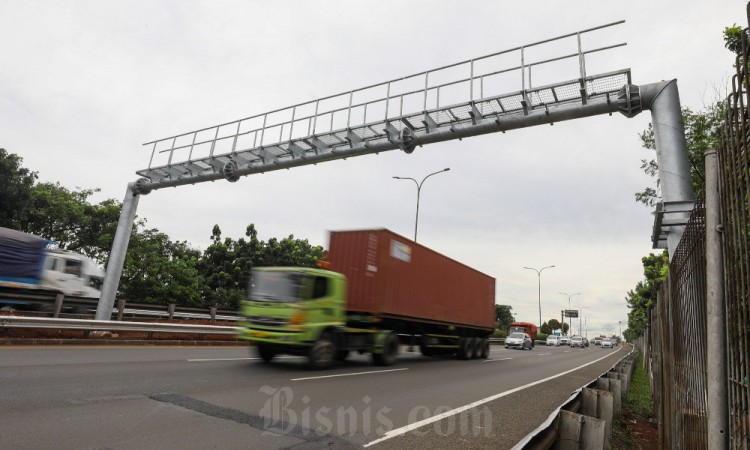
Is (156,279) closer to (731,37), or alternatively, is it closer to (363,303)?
(363,303)

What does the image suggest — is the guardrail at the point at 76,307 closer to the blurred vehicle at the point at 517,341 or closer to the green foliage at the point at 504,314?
the blurred vehicle at the point at 517,341

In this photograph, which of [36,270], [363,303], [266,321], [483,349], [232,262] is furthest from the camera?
[232,262]

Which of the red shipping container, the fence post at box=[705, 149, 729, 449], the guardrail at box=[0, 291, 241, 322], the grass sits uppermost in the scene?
the red shipping container

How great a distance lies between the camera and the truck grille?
34.9 ft

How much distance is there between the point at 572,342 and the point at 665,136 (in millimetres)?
56162

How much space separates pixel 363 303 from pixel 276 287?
9.46 feet

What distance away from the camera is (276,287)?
11.1 metres

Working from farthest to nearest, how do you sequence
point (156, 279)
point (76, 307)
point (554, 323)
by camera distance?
point (554, 323) < point (156, 279) < point (76, 307)

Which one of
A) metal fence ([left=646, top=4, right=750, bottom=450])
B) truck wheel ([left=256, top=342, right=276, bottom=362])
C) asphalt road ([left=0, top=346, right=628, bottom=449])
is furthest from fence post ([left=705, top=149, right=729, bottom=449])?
truck wheel ([left=256, top=342, right=276, bottom=362])

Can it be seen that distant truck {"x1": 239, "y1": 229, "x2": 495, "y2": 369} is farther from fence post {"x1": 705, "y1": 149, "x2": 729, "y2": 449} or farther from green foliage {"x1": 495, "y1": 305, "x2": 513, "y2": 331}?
green foliage {"x1": 495, "y1": 305, "x2": 513, "y2": 331}

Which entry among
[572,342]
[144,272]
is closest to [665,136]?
[144,272]

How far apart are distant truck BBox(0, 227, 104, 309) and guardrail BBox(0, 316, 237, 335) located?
8.83 m

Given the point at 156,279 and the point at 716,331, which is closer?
the point at 716,331

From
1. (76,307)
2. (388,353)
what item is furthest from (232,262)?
(388,353)
